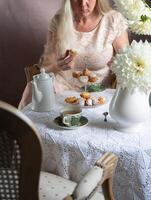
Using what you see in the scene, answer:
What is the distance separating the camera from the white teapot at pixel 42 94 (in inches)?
63.3

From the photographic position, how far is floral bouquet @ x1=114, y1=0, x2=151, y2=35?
1.22m

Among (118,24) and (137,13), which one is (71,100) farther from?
(118,24)

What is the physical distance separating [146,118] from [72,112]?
0.98 ft

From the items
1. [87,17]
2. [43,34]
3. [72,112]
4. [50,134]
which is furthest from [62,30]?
[50,134]

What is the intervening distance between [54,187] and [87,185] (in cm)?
35

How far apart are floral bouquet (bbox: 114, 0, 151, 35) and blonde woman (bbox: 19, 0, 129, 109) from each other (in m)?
0.92

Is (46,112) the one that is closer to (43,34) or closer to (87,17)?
(87,17)

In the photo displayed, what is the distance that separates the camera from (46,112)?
1.59m

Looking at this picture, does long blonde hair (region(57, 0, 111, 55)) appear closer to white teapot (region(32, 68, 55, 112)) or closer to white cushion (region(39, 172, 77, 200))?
white teapot (region(32, 68, 55, 112))

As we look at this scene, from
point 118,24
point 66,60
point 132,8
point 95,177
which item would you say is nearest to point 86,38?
point 118,24

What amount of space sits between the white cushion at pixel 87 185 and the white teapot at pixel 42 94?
0.53 meters

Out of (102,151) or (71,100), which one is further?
(71,100)

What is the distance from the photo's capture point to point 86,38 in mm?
2203

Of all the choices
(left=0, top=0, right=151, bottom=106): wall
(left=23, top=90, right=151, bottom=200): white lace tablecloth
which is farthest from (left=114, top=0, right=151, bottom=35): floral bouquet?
(left=0, top=0, right=151, bottom=106): wall
